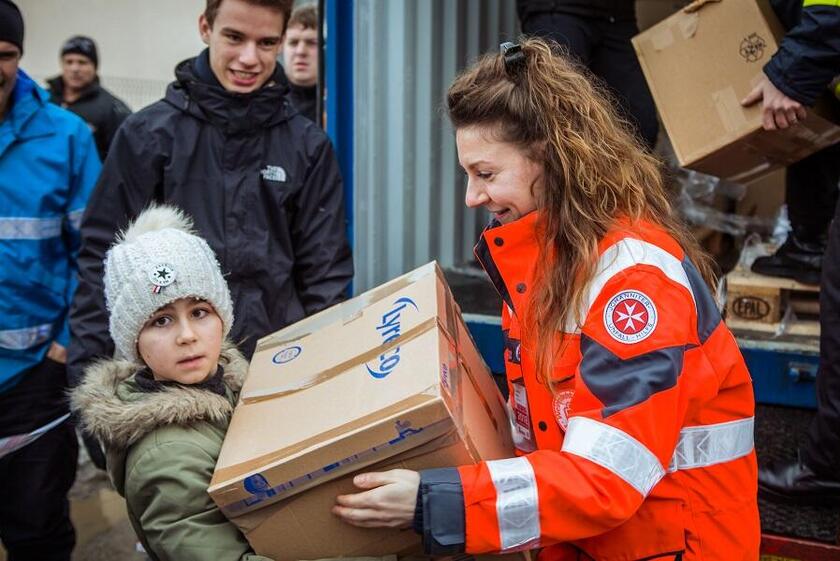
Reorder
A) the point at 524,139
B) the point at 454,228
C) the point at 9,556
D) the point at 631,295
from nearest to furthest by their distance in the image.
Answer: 1. the point at 631,295
2. the point at 524,139
3. the point at 9,556
4. the point at 454,228

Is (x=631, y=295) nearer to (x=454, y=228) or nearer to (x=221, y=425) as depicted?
(x=221, y=425)

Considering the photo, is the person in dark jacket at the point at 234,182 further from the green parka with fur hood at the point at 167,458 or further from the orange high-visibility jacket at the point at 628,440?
the orange high-visibility jacket at the point at 628,440

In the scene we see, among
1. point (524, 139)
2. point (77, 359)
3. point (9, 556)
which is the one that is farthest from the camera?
point (9, 556)

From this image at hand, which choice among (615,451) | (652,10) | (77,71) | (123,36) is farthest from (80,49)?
(123,36)

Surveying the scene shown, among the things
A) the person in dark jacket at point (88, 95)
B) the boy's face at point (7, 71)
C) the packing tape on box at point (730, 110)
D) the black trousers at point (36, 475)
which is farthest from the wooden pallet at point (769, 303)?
the person in dark jacket at point (88, 95)

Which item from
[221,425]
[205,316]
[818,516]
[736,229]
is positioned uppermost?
[205,316]

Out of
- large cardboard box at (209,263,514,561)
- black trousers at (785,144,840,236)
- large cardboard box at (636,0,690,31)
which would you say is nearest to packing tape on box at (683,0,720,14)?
black trousers at (785,144,840,236)

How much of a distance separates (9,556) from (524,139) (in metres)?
2.37

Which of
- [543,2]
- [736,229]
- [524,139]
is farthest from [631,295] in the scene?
[736,229]

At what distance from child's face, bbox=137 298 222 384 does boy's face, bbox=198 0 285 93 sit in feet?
3.32

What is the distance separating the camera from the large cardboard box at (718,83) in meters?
2.68

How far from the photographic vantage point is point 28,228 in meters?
2.81

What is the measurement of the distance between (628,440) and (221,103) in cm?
169

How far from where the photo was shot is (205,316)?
1.85 meters
